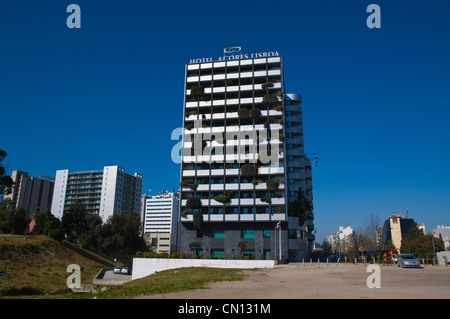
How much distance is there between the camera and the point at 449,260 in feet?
159

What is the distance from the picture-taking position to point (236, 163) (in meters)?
67.4

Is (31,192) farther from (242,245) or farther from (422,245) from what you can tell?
(422,245)

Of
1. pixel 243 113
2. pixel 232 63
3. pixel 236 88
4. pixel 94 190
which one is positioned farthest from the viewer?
pixel 94 190

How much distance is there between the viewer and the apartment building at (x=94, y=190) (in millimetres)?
156250

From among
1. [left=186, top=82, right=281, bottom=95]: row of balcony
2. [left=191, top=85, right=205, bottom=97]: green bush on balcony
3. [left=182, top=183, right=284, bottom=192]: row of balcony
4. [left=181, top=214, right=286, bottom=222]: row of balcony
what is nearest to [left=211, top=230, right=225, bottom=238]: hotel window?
[left=181, top=214, right=286, bottom=222]: row of balcony

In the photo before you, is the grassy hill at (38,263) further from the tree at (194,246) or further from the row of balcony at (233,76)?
the row of balcony at (233,76)

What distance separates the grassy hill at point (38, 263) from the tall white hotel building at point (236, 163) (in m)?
24.0

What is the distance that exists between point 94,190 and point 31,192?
32.1 m

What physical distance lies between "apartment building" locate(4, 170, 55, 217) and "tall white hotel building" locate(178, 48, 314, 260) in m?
117

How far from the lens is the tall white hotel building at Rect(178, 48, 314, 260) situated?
63688mm

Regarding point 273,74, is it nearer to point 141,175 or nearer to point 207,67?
point 207,67

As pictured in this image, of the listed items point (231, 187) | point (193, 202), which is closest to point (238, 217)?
point (231, 187)

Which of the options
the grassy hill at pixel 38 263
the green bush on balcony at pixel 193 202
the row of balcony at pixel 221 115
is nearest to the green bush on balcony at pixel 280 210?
the green bush on balcony at pixel 193 202
